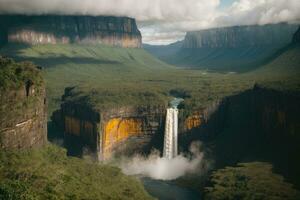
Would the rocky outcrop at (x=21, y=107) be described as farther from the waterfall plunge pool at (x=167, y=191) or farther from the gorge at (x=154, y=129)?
the waterfall plunge pool at (x=167, y=191)

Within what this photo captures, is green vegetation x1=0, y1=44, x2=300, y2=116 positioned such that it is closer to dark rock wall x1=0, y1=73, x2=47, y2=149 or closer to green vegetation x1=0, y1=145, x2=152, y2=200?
dark rock wall x1=0, y1=73, x2=47, y2=149

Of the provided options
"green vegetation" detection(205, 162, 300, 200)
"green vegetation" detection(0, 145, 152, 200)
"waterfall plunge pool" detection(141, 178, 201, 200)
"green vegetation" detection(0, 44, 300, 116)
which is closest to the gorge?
"green vegetation" detection(0, 145, 152, 200)

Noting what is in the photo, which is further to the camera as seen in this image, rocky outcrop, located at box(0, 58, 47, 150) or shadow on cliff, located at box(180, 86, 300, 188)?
shadow on cliff, located at box(180, 86, 300, 188)

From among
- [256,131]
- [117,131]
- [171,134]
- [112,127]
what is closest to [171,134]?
[171,134]

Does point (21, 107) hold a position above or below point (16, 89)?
below

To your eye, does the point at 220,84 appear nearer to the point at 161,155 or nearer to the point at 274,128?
the point at 161,155

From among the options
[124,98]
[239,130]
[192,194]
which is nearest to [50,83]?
[124,98]

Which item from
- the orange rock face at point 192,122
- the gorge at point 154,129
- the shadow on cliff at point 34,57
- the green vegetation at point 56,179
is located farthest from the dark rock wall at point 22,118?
the shadow on cliff at point 34,57

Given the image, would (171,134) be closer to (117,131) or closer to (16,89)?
(117,131)
